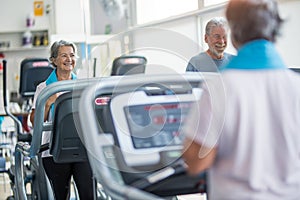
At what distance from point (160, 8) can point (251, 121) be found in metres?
6.74

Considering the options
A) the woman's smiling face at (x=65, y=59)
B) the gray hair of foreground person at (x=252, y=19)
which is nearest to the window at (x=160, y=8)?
the woman's smiling face at (x=65, y=59)

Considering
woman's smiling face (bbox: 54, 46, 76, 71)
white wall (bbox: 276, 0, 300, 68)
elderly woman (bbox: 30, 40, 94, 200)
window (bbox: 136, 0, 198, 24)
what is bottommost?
elderly woman (bbox: 30, 40, 94, 200)

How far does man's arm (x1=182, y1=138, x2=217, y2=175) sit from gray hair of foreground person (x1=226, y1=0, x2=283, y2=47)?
1.04 ft

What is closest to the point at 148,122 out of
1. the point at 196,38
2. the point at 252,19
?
the point at 252,19

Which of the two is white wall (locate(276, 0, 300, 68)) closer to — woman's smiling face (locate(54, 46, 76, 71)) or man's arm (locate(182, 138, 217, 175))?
woman's smiling face (locate(54, 46, 76, 71))

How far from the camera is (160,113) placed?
216 centimetres

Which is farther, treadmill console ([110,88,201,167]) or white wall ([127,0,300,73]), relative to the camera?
white wall ([127,0,300,73])

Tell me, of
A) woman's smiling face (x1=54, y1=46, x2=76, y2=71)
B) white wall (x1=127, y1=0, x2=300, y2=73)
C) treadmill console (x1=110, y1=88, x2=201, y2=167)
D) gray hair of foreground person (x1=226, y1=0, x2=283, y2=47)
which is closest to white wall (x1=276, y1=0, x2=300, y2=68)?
white wall (x1=127, y1=0, x2=300, y2=73)

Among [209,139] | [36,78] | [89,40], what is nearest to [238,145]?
[209,139]

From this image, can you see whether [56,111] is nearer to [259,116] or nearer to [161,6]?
[259,116]

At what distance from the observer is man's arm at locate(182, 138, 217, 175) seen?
156cm

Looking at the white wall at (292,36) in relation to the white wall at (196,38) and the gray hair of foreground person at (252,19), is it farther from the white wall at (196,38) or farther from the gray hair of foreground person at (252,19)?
the gray hair of foreground person at (252,19)

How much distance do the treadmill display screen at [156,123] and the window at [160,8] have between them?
4987 mm

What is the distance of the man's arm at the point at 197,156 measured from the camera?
1.56 metres
